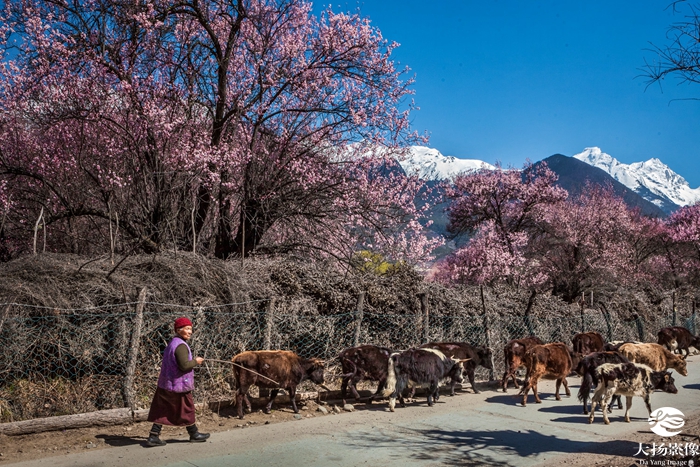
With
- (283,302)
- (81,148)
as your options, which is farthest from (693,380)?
(81,148)

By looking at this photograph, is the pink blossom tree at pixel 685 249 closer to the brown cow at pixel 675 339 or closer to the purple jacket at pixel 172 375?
the brown cow at pixel 675 339

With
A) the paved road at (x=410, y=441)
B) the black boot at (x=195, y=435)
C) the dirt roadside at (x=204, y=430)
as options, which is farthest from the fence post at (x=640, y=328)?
the black boot at (x=195, y=435)

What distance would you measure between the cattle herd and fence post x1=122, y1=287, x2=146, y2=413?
149 centimetres

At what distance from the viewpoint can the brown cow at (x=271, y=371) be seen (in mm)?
9375

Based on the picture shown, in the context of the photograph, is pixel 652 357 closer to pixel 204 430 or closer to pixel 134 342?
pixel 204 430

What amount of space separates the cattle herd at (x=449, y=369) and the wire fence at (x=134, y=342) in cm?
95

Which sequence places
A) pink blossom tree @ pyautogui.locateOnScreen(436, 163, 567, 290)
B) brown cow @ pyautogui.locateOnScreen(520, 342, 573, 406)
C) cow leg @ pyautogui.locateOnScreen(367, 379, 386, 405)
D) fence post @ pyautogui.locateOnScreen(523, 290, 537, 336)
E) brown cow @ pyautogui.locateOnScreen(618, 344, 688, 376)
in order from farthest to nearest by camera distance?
pink blossom tree @ pyautogui.locateOnScreen(436, 163, 567, 290)
fence post @ pyautogui.locateOnScreen(523, 290, 537, 336)
brown cow @ pyautogui.locateOnScreen(618, 344, 688, 376)
brown cow @ pyautogui.locateOnScreen(520, 342, 573, 406)
cow leg @ pyautogui.locateOnScreen(367, 379, 386, 405)

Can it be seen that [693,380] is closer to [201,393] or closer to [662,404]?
[662,404]

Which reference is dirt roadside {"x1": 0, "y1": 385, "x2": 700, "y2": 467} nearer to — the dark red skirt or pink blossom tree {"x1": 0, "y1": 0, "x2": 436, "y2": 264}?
the dark red skirt

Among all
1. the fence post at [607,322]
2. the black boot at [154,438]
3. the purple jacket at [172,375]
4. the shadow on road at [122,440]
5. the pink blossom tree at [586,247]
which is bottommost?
the shadow on road at [122,440]

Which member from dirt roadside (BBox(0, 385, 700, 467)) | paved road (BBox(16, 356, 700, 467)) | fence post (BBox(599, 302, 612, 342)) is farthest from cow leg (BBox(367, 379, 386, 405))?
fence post (BBox(599, 302, 612, 342))

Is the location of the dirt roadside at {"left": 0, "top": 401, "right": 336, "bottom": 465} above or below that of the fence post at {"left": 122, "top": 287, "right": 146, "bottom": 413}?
below

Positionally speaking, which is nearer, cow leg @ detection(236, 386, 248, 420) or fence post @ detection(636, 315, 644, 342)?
cow leg @ detection(236, 386, 248, 420)

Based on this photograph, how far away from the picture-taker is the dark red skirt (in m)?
7.71
